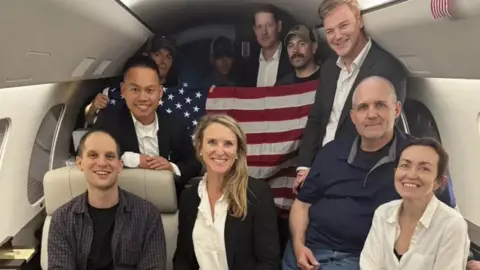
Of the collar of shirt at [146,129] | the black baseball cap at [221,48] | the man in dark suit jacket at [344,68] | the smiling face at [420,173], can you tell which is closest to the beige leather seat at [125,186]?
the collar of shirt at [146,129]

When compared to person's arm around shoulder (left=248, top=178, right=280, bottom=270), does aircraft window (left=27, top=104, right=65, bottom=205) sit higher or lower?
higher

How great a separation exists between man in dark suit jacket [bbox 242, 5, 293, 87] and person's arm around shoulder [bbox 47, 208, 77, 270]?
1.23m

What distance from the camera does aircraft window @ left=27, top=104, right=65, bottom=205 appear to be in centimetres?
339

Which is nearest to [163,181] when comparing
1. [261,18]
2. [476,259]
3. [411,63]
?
[261,18]

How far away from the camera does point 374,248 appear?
2451 mm

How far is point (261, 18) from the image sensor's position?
3.08 meters

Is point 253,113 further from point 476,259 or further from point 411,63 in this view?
point 476,259

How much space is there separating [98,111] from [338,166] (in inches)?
56.2

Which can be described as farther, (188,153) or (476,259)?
(188,153)

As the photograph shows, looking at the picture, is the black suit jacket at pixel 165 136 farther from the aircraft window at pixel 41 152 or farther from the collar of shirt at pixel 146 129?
the aircraft window at pixel 41 152

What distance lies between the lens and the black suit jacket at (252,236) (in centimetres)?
258

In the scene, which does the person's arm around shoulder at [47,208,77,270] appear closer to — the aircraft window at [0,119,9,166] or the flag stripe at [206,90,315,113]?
the aircraft window at [0,119,9,166]

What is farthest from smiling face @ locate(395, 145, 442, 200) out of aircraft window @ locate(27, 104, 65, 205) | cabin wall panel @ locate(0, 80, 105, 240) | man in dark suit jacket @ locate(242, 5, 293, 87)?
aircraft window @ locate(27, 104, 65, 205)

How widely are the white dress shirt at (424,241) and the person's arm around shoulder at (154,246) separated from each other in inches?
36.1
